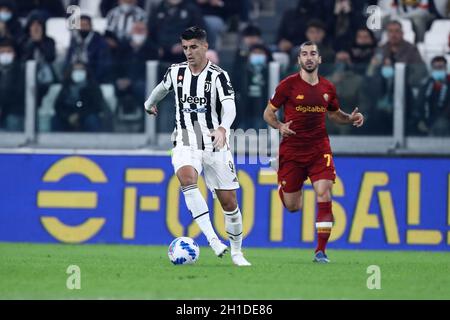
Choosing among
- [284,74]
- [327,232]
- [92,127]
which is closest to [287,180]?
[327,232]

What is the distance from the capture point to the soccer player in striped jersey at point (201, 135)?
11867mm

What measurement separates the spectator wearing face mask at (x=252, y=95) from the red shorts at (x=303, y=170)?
10.3ft

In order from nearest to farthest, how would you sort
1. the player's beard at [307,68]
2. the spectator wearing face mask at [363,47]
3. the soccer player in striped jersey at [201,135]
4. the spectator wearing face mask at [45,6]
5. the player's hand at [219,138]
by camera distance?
1. the player's hand at [219,138]
2. the soccer player in striped jersey at [201,135]
3. the player's beard at [307,68]
4. the spectator wearing face mask at [363,47]
5. the spectator wearing face mask at [45,6]

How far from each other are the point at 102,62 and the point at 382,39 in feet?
14.0

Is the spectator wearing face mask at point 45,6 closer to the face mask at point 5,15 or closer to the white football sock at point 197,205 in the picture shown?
the face mask at point 5,15

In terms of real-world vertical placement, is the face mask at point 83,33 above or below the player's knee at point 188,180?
above

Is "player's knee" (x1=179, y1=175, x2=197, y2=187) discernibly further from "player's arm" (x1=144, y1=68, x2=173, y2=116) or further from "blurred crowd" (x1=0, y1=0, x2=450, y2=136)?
"blurred crowd" (x1=0, y1=0, x2=450, y2=136)

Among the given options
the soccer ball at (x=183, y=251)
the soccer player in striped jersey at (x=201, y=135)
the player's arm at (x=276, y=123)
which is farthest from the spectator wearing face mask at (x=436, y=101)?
the soccer ball at (x=183, y=251)

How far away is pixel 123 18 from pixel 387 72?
4.60 metres

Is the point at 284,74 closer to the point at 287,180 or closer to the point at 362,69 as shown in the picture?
the point at 362,69

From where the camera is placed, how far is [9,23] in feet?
62.2

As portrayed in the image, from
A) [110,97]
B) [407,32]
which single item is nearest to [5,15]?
[110,97]

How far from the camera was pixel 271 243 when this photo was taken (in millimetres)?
16422

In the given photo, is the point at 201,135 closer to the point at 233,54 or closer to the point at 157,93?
the point at 157,93
